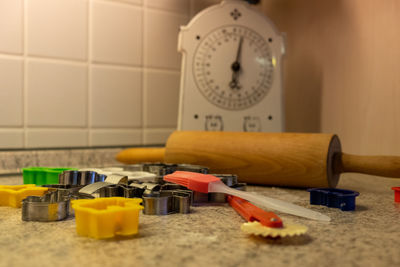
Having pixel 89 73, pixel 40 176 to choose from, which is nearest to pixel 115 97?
pixel 89 73

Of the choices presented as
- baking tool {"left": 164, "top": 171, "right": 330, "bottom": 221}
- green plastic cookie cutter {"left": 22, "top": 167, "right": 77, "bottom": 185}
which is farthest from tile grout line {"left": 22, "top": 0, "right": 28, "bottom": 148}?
baking tool {"left": 164, "top": 171, "right": 330, "bottom": 221}

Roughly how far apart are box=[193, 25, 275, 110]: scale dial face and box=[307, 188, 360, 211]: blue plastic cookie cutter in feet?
1.59

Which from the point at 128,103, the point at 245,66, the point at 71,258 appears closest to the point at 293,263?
the point at 71,258

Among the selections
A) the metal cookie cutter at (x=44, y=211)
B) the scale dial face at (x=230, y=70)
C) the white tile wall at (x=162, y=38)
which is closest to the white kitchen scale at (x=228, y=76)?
the scale dial face at (x=230, y=70)

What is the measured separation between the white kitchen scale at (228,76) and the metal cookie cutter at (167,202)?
0.50m

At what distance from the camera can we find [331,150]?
2.40ft

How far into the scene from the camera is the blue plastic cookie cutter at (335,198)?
571mm

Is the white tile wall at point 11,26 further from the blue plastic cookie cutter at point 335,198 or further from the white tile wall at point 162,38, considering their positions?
the blue plastic cookie cutter at point 335,198

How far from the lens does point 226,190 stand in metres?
0.56

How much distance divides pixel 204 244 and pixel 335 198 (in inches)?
10.0

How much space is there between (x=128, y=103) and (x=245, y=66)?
34 centimetres

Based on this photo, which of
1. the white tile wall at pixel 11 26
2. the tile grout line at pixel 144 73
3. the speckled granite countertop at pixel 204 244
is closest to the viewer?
the speckled granite countertop at pixel 204 244

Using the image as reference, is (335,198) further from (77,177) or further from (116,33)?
(116,33)

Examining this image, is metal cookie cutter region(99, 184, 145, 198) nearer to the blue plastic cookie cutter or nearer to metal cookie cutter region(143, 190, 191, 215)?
metal cookie cutter region(143, 190, 191, 215)
